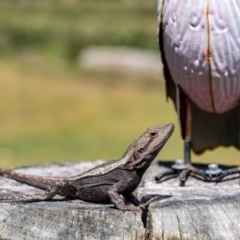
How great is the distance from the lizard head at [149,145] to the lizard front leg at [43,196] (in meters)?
0.33

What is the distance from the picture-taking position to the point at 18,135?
9133 millimetres

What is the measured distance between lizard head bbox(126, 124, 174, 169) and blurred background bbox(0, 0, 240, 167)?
4841mm

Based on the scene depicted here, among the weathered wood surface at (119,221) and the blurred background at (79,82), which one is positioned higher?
the weathered wood surface at (119,221)

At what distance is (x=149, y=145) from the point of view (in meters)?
3.01

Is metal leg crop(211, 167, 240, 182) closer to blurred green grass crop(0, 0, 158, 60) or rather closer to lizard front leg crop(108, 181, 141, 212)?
lizard front leg crop(108, 181, 141, 212)

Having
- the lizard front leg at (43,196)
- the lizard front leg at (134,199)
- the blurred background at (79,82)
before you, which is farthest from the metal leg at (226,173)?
the blurred background at (79,82)

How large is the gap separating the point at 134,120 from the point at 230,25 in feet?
21.5

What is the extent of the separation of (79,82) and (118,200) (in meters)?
9.57

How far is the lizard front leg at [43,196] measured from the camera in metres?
2.92

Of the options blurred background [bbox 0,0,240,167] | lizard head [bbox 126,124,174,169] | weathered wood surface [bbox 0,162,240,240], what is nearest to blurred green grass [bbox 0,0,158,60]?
blurred background [bbox 0,0,240,167]

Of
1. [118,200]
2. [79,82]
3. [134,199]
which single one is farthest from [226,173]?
[79,82]

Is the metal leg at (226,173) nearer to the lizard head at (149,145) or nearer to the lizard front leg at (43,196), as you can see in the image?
the lizard head at (149,145)

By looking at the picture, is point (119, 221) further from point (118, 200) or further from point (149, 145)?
point (149, 145)

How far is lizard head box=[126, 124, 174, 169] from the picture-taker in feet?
9.83
